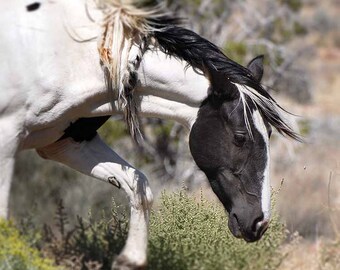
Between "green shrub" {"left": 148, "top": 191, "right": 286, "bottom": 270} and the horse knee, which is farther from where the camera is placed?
"green shrub" {"left": 148, "top": 191, "right": 286, "bottom": 270}

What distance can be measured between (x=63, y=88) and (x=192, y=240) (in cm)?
141

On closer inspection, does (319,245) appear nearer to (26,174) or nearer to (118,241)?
(118,241)

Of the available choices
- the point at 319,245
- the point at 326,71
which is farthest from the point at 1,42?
the point at 326,71

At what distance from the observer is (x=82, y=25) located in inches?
205

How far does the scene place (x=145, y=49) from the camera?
5316mm

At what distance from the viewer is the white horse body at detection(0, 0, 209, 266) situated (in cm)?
502

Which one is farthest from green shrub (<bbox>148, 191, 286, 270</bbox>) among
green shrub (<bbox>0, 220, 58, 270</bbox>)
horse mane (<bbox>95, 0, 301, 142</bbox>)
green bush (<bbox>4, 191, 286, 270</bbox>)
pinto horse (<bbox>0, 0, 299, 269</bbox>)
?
green shrub (<bbox>0, 220, 58, 270</bbox>)

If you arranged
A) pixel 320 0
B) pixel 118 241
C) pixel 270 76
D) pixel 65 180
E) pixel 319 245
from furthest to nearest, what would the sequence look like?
1. pixel 320 0
2. pixel 270 76
3. pixel 65 180
4. pixel 319 245
5. pixel 118 241

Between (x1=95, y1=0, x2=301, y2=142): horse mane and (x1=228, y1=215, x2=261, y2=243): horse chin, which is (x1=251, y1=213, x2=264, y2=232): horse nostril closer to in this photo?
(x1=228, y1=215, x2=261, y2=243): horse chin

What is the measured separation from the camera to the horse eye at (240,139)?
5.24 m

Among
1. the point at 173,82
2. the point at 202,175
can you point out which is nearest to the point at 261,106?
the point at 173,82

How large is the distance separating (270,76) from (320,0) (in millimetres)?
36448

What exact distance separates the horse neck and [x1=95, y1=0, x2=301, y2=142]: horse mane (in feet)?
0.14

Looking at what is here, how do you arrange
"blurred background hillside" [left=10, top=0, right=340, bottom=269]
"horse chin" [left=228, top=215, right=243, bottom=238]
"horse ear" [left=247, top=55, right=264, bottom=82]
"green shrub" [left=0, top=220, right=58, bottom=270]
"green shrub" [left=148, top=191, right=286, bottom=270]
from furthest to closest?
"blurred background hillside" [left=10, top=0, right=340, bottom=269] < "green shrub" [left=148, top=191, right=286, bottom=270] < "horse ear" [left=247, top=55, right=264, bottom=82] < "horse chin" [left=228, top=215, right=243, bottom=238] < "green shrub" [left=0, top=220, right=58, bottom=270]
